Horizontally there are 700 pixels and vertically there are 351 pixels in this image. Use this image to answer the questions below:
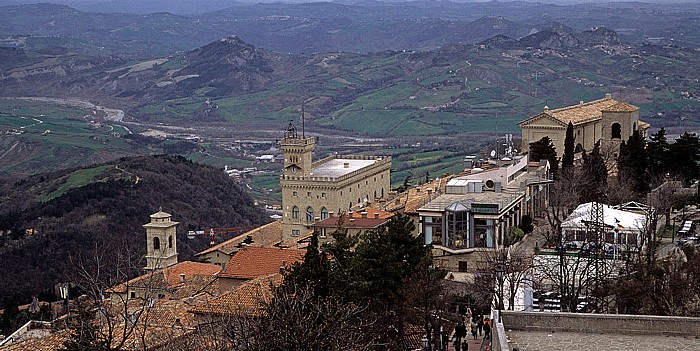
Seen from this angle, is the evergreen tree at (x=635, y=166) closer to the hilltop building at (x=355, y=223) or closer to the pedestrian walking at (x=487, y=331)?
the hilltop building at (x=355, y=223)

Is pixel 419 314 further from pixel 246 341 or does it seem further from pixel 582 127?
pixel 582 127

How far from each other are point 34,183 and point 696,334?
130 metres

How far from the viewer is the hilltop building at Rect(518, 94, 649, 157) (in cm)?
7181

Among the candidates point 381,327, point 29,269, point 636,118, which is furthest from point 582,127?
point 29,269

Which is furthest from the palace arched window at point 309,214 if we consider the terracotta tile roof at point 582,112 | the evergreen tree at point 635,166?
the evergreen tree at point 635,166

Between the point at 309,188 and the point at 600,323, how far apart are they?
4566 cm

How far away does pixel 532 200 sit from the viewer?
5897cm

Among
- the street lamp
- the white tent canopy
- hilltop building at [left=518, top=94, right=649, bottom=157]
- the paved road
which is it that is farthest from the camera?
hilltop building at [left=518, top=94, right=649, bottom=157]

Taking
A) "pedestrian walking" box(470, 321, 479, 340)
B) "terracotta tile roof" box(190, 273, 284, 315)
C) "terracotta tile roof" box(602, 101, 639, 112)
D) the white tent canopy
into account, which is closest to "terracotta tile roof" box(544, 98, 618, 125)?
"terracotta tile roof" box(602, 101, 639, 112)

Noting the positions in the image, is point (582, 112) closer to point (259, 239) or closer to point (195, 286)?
point (259, 239)

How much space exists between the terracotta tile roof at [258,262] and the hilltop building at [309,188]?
14.9 meters

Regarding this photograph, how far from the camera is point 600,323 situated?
2470 centimetres

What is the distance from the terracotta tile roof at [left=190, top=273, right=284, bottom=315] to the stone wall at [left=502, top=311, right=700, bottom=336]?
13.0 m

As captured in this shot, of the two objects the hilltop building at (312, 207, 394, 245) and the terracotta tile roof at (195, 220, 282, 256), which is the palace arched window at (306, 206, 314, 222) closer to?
the terracotta tile roof at (195, 220, 282, 256)
